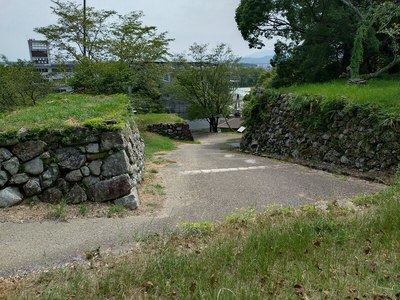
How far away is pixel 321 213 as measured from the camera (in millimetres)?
4562

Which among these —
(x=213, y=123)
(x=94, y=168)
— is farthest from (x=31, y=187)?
(x=213, y=123)

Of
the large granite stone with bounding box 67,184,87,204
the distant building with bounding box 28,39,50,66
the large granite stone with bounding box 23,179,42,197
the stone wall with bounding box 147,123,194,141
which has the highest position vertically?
the distant building with bounding box 28,39,50,66

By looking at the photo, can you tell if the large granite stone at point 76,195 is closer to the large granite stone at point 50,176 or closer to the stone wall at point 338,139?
the large granite stone at point 50,176

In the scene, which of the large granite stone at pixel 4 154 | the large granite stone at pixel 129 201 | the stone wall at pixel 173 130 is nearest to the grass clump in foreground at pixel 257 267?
the large granite stone at pixel 129 201

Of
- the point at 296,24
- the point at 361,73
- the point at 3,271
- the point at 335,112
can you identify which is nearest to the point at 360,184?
the point at 335,112

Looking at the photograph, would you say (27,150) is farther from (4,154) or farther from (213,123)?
(213,123)

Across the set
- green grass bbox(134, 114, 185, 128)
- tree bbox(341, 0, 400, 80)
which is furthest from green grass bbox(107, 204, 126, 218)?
green grass bbox(134, 114, 185, 128)

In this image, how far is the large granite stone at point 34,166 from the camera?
5281mm

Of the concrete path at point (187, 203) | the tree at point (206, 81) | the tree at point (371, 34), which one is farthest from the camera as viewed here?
the tree at point (206, 81)

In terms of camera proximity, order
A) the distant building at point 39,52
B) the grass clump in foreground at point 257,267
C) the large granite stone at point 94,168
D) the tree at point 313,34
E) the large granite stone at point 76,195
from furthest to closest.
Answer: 1. the distant building at point 39,52
2. the tree at point 313,34
3. the large granite stone at point 94,168
4. the large granite stone at point 76,195
5. the grass clump in foreground at point 257,267

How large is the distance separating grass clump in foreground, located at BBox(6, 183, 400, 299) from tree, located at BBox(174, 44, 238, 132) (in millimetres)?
28186

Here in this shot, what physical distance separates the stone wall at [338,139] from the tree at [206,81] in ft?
62.0

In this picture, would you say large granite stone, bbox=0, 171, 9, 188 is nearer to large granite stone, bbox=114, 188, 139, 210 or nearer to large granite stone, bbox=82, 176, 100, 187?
large granite stone, bbox=82, 176, 100, 187

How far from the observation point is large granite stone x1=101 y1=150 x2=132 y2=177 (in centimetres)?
550
